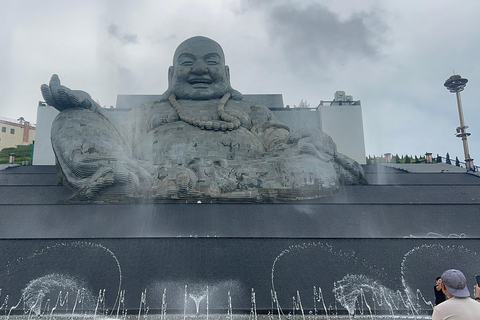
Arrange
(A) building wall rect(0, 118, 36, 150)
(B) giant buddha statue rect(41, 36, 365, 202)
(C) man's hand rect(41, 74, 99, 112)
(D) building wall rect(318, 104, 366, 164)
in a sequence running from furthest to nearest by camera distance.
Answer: (A) building wall rect(0, 118, 36, 150), (D) building wall rect(318, 104, 366, 164), (C) man's hand rect(41, 74, 99, 112), (B) giant buddha statue rect(41, 36, 365, 202)

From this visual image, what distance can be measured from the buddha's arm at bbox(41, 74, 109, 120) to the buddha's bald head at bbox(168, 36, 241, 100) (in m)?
2.07

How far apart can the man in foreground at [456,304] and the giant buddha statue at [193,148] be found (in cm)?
484

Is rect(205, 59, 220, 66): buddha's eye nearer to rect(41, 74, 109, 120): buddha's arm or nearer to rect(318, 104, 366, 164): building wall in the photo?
rect(41, 74, 109, 120): buddha's arm

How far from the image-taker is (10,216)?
5.84m

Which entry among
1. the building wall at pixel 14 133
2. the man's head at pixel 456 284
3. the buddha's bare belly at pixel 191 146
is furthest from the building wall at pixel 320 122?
the building wall at pixel 14 133

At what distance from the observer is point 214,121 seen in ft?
27.0

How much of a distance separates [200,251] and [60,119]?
3980mm

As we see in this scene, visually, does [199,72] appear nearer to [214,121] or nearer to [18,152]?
[214,121]

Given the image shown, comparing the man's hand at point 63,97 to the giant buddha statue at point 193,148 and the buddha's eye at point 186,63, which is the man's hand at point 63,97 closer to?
the giant buddha statue at point 193,148

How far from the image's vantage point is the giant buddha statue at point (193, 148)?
6516mm

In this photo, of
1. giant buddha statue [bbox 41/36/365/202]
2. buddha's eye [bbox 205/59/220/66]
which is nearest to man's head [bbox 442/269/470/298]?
giant buddha statue [bbox 41/36/365/202]

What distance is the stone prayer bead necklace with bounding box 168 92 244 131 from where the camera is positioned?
26.5ft

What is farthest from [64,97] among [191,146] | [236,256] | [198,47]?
[236,256]

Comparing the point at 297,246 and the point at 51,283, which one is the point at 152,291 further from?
the point at 297,246
